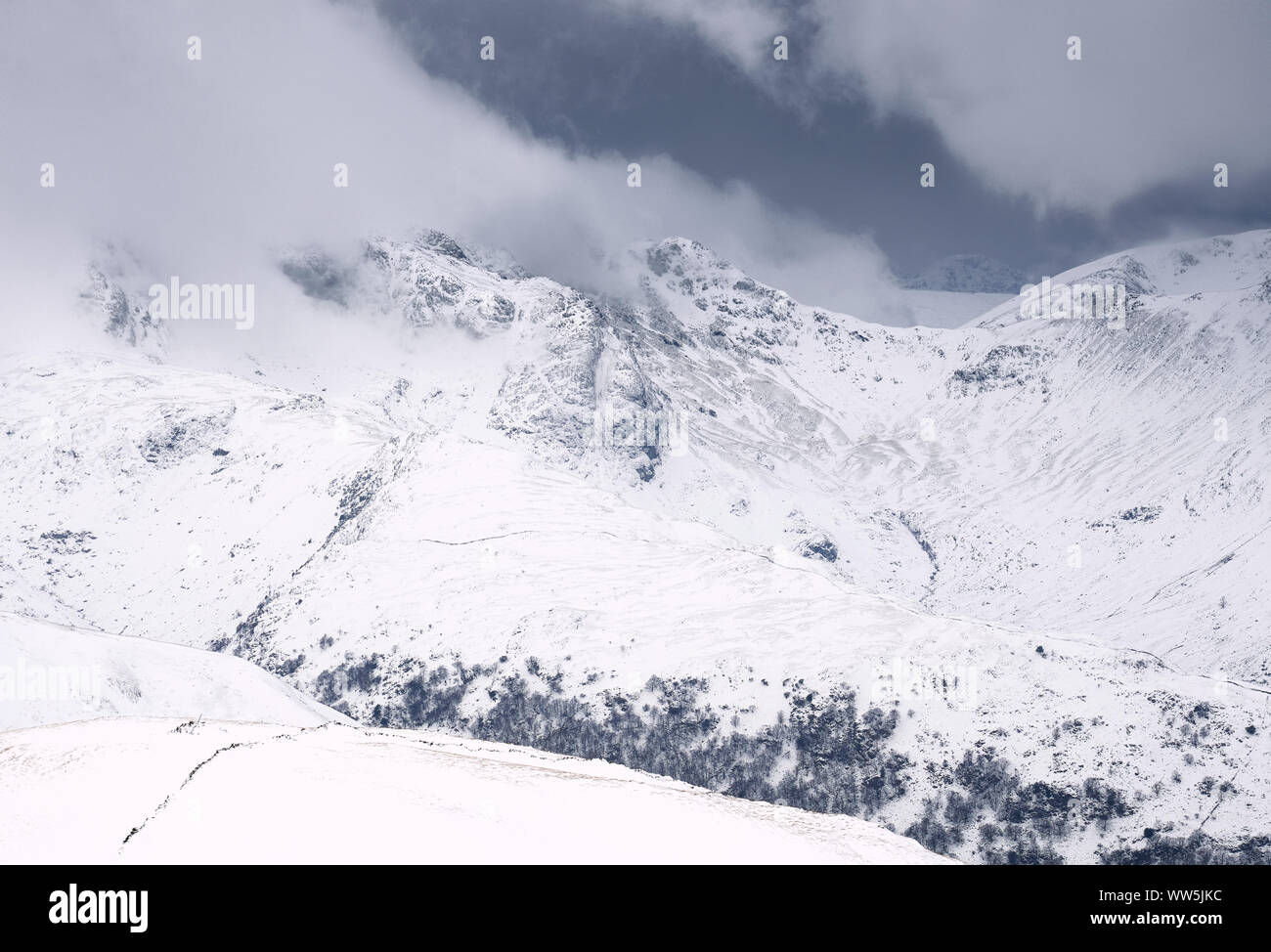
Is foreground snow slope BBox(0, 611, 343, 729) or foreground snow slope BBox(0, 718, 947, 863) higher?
foreground snow slope BBox(0, 718, 947, 863)

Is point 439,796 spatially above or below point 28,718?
above

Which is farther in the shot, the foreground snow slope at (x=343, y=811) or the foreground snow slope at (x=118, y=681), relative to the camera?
the foreground snow slope at (x=118, y=681)

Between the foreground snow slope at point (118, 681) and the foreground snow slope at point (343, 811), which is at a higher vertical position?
the foreground snow slope at point (343, 811)
